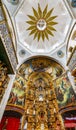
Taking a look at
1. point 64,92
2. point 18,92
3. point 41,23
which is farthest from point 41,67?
point 41,23

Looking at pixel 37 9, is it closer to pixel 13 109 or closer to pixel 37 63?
pixel 37 63

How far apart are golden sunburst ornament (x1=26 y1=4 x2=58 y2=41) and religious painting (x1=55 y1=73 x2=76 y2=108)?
5.25 m

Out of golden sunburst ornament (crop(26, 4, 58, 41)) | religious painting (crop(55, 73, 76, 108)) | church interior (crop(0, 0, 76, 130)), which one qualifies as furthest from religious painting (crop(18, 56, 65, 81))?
golden sunburst ornament (crop(26, 4, 58, 41))

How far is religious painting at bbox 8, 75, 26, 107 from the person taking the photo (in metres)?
16.3

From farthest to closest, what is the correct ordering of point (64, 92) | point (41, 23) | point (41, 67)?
point (41, 67) < point (41, 23) < point (64, 92)

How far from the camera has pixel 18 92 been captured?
17.1m

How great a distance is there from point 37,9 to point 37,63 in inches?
235

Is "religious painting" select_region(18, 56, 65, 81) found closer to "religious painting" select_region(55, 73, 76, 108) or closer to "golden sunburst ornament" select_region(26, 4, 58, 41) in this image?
"religious painting" select_region(55, 73, 76, 108)

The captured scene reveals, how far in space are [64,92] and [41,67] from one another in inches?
168

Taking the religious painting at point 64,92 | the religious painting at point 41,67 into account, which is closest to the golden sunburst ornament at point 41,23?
the religious painting at point 41,67

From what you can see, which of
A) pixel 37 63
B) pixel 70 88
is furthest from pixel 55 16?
pixel 70 88

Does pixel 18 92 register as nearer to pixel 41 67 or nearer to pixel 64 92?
pixel 41 67

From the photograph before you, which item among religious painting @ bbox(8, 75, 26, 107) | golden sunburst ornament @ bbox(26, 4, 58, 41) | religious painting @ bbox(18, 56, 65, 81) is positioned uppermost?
golden sunburst ornament @ bbox(26, 4, 58, 41)

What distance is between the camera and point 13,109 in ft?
51.2
